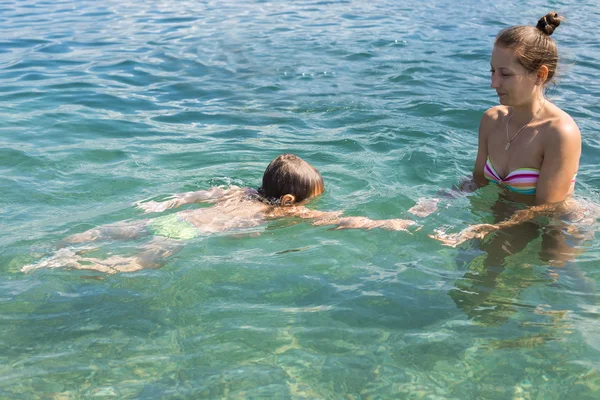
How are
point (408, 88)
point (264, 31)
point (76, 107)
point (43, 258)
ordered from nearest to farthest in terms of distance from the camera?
point (43, 258)
point (76, 107)
point (408, 88)
point (264, 31)

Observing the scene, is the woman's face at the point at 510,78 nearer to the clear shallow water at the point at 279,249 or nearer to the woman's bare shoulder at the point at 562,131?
the woman's bare shoulder at the point at 562,131

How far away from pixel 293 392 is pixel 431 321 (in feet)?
3.28

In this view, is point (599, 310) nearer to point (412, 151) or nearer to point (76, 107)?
point (412, 151)

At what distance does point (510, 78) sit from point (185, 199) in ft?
9.00

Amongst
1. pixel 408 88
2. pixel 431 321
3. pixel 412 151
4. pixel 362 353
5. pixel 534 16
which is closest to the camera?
pixel 362 353

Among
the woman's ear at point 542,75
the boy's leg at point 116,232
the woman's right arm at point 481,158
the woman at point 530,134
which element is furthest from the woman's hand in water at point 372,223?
the boy's leg at point 116,232

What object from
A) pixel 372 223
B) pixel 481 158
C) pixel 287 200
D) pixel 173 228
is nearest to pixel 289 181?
pixel 287 200

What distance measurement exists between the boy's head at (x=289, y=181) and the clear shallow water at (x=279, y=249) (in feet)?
0.76

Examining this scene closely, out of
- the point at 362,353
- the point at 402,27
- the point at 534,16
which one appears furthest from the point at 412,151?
the point at 534,16

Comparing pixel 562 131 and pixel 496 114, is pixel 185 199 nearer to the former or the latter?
pixel 496 114

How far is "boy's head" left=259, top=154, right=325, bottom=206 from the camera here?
5.09m

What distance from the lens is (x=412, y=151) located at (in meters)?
6.79

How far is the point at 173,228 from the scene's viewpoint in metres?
4.84

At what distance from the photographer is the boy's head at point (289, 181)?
5.09 meters
